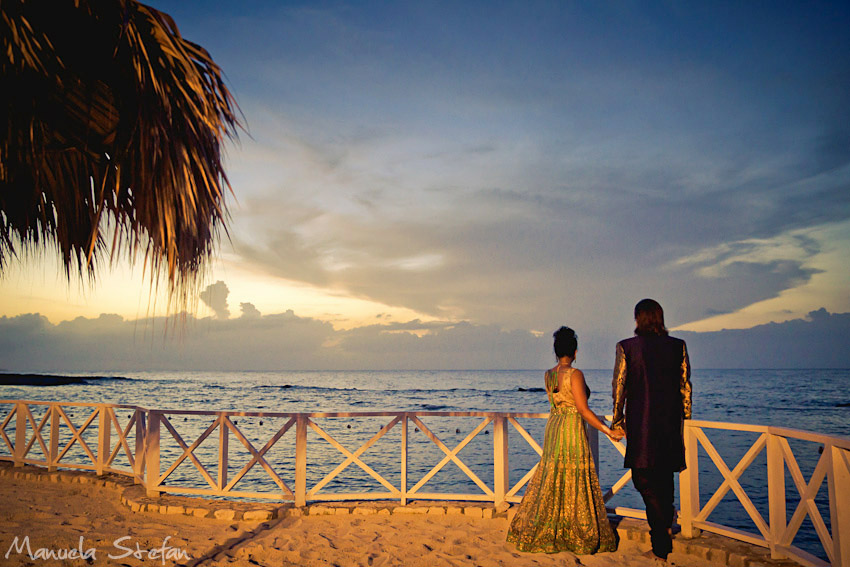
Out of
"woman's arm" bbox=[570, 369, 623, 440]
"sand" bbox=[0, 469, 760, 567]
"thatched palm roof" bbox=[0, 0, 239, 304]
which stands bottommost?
"sand" bbox=[0, 469, 760, 567]

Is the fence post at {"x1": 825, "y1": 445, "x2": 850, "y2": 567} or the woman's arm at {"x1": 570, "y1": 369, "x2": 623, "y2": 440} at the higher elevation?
the woman's arm at {"x1": 570, "y1": 369, "x2": 623, "y2": 440}

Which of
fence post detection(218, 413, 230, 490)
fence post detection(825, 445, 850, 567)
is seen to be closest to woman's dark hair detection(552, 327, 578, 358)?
fence post detection(825, 445, 850, 567)

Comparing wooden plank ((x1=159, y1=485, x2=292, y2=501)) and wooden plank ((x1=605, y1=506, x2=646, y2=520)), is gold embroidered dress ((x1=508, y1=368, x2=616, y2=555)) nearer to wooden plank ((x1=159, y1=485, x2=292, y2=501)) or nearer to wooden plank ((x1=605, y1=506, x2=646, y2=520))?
wooden plank ((x1=605, y1=506, x2=646, y2=520))

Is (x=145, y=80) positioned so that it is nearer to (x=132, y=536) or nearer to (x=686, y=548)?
(x=132, y=536)

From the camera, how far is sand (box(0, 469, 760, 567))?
4465 millimetres

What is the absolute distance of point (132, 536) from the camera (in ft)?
16.8

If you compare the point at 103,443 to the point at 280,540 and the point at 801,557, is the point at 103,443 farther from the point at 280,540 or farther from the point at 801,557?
the point at 801,557

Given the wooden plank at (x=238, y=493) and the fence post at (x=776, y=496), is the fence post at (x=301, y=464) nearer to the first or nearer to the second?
the wooden plank at (x=238, y=493)

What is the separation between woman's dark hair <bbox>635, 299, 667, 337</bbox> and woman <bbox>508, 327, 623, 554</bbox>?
53 centimetres

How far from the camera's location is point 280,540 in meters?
5.01

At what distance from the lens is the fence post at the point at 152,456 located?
6.45 meters

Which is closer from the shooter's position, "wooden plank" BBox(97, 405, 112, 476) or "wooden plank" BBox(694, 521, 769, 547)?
"wooden plank" BBox(694, 521, 769, 547)

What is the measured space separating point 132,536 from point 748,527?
1032 cm

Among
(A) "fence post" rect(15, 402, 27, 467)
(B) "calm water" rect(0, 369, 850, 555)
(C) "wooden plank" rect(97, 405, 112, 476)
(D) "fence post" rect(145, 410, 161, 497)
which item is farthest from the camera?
Result: (B) "calm water" rect(0, 369, 850, 555)
